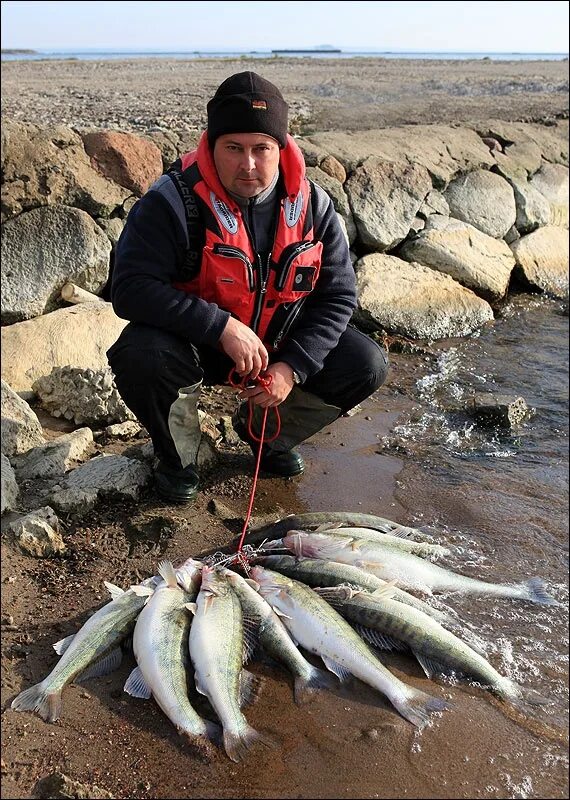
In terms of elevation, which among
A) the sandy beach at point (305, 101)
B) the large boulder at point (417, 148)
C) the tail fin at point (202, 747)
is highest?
the sandy beach at point (305, 101)

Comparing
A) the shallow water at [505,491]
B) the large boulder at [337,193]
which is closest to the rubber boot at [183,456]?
the shallow water at [505,491]

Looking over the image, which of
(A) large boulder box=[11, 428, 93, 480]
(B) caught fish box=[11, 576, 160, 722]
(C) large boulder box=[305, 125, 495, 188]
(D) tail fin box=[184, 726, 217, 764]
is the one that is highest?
(C) large boulder box=[305, 125, 495, 188]

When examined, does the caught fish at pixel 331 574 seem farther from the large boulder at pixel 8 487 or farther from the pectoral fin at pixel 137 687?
the large boulder at pixel 8 487

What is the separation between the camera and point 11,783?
9.54 ft

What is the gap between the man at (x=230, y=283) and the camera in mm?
4301

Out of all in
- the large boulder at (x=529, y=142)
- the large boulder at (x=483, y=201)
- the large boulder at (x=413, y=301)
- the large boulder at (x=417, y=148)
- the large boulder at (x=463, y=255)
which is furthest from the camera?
the large boulder at (x=529, y=142)

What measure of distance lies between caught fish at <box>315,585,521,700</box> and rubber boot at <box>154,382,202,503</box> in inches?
48.1

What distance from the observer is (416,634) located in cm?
359

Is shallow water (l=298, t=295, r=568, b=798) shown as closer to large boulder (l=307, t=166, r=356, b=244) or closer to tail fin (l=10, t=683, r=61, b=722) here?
tail fin (l=10, t=683, r=61, b=722)

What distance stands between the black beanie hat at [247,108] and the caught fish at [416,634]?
2491 mm

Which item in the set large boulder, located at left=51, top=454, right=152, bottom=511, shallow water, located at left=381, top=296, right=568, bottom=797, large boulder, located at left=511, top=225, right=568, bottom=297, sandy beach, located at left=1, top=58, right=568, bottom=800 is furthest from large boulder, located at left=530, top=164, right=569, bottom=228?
large boulder, located at left=51, top=454, right=152, bottom=511

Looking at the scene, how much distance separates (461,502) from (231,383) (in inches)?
65.6

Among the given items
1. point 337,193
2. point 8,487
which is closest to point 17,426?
point 8,487

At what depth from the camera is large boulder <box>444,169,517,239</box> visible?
10031 mm
